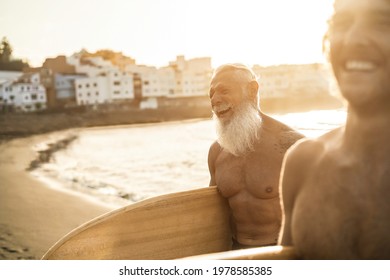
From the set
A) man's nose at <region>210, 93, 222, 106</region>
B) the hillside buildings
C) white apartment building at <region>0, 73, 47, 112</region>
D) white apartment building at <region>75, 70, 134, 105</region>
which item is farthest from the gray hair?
white apartment building at <region>75, 70, 134, 105</region>

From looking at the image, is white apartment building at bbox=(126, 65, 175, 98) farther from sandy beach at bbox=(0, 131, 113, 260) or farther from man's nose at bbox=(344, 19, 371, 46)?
man's nose at bbox=(344, 19, 371, 46)

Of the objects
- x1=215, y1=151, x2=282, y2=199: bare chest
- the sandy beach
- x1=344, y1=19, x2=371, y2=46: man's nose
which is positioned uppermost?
x1=344, y1=19, x2=371, y2=46: man's nose

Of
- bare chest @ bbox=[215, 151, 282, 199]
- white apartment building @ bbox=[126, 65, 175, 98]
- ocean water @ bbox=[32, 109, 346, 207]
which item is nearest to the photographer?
bare chest @ bbox=[215, 151, 282, 199]

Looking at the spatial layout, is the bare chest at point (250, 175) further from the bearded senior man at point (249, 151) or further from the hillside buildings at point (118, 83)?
the hillside buildings at point (118, 83)

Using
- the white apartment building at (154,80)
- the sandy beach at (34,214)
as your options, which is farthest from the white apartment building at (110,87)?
the sandy beach at (34,214)

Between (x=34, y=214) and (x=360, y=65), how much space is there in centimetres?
579

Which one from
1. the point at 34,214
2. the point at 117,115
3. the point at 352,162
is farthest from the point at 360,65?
the point at 117,115

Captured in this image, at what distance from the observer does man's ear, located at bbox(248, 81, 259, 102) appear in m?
2.00

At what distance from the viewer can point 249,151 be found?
2.04 meters

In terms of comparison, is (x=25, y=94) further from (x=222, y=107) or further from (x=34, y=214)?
(x=222, y=107)

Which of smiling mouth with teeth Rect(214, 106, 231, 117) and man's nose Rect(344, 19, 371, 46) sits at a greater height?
man's nose Rect(344, 19, 371, 46)
